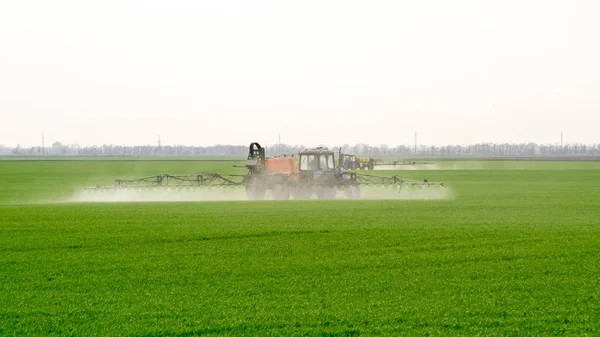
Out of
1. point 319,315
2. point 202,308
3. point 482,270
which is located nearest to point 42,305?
point 202,308

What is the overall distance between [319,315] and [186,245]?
793 cm

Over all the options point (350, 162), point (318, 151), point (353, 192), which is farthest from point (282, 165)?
point (350, 162)

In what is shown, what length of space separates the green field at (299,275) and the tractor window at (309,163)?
10.7 m

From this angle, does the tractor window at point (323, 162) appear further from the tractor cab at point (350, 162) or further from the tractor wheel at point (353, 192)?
the tractor cab at point (350, 162)

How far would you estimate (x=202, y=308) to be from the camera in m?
11.7

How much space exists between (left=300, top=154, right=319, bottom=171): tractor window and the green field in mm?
10673

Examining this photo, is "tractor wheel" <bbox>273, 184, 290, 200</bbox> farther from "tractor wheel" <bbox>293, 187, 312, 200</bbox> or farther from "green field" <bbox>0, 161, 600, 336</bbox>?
"green field" <bbox>0, 161, 600, 336</bbox>

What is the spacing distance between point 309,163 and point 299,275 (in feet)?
72.6

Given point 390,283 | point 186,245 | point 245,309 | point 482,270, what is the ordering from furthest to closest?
point 186,245, point 482,270, point 390,283, point 245,309

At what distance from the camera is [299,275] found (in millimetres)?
14266

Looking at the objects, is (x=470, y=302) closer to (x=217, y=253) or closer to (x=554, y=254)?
(x=554, y=254)

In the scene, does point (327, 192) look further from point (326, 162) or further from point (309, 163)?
point (309, 163)

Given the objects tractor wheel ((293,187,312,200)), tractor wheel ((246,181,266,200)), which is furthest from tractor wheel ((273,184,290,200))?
tractor wheel ((246,181,266,200))

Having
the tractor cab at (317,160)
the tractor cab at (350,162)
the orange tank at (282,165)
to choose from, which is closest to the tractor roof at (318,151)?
the tractor cab at (317,160)
